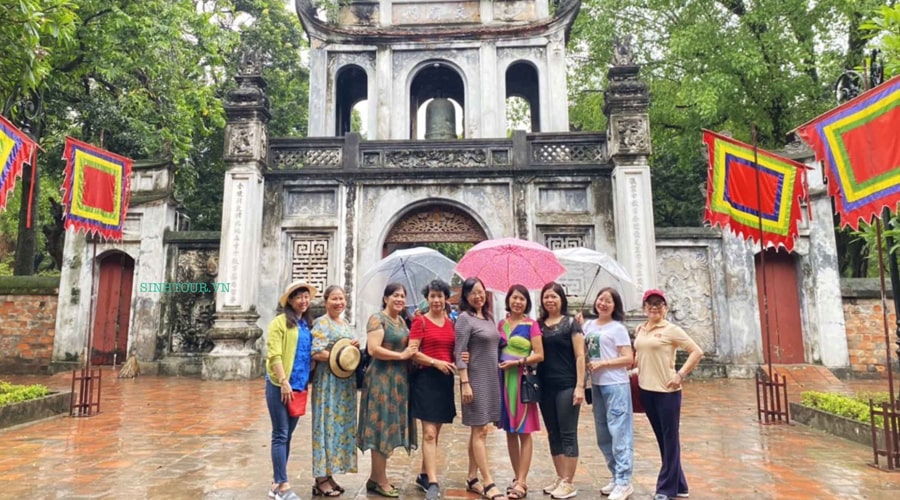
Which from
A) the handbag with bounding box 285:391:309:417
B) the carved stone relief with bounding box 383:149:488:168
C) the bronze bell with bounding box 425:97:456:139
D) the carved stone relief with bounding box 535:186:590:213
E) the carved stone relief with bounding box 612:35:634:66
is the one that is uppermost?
the carved stone relief with bounding box 612:35:634:66

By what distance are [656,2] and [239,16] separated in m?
13.7

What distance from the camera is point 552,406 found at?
419 centimetres

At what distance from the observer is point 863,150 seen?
211 inches

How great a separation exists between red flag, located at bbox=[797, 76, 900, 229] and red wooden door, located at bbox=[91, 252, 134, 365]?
1253 cm

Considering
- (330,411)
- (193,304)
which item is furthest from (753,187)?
(193,304)

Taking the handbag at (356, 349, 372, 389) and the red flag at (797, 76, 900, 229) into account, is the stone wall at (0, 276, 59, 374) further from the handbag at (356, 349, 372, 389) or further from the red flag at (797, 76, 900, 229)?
the red flag at (797, 76, 900, 229)

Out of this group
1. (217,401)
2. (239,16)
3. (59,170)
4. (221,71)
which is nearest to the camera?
(217,401)

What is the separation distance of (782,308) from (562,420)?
9.46m

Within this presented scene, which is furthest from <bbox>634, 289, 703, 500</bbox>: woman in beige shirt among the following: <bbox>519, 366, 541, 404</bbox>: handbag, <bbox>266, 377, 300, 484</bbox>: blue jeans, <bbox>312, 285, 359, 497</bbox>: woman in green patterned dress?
<bbox>266, 377, 300, 484</bbox>: blue jeans

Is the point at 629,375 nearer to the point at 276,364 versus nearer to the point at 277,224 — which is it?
the point at 276,364

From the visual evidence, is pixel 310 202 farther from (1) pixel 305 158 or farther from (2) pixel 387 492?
(2) pixel 387 492

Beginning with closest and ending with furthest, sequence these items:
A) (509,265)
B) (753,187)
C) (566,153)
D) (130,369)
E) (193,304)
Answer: (509,265), (753,187), (130,369), (193,304), (566,153)

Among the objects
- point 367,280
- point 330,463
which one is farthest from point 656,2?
point 330,463

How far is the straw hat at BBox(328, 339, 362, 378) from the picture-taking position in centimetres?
415
